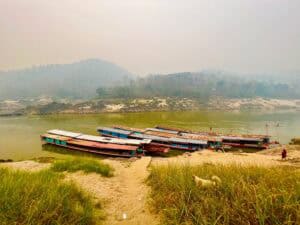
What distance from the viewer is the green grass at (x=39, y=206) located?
4043 millimetres

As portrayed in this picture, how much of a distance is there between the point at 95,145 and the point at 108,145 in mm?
2023

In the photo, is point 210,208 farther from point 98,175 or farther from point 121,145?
point 121,145

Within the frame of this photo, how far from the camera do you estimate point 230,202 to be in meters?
4.48

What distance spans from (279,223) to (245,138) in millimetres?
33491

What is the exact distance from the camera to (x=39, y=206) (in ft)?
14.0

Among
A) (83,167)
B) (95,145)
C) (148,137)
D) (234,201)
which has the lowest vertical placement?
(148,137)

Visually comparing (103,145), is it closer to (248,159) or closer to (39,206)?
(248,159)

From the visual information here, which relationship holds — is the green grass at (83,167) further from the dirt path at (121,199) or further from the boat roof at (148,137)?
the boat roof at (148,137)

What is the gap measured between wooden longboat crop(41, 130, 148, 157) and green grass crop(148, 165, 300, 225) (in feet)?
69.1

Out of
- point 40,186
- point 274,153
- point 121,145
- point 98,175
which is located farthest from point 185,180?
point 274,153

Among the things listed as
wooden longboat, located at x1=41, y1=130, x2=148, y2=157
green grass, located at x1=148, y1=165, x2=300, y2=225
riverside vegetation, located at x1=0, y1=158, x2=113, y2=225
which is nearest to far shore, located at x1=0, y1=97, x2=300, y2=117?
wooden longboat, located at x1=41, y1=130, x2=148, y2=157

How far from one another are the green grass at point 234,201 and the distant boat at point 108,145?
21.1m

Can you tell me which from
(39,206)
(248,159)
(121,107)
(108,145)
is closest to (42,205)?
(39,206)

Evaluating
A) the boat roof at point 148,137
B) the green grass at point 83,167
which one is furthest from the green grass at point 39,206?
the boat roof at point 148,137
